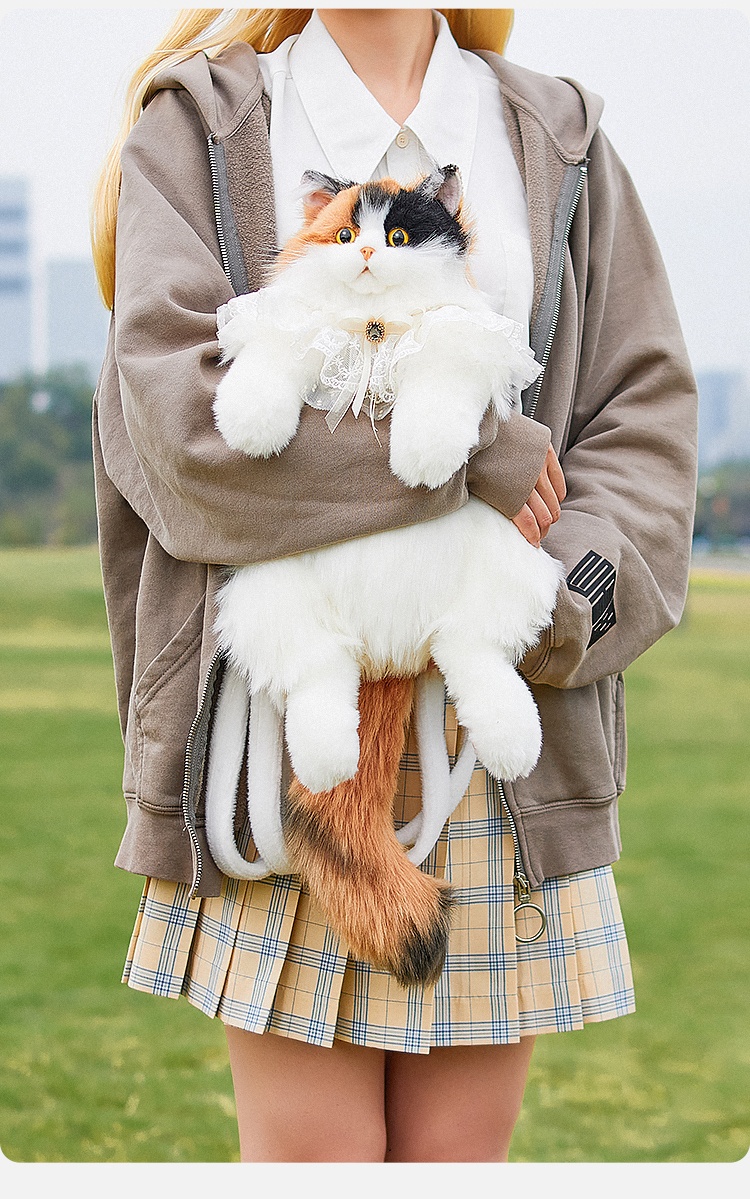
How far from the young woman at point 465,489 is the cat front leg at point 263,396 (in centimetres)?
6

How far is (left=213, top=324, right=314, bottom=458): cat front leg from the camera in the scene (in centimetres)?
91

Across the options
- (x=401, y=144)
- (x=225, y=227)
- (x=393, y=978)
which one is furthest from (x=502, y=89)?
(x=393, y=978)

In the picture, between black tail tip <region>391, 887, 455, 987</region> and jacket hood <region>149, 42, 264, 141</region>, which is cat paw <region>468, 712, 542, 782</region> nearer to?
black tail tip <region>391, 887, 455, 987</region>

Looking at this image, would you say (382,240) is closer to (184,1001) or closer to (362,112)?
(362,112)

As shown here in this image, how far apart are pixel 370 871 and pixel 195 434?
16.3 inches

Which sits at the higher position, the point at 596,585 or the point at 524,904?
the point at 596,585

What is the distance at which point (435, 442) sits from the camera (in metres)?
0.89

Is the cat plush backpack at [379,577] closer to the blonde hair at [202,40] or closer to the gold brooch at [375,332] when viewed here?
the gold brooch at [375,332]

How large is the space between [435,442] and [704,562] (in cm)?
507

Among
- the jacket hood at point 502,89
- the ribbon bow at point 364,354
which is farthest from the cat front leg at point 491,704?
the jacket hood at point 502,89

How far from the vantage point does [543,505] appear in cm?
101

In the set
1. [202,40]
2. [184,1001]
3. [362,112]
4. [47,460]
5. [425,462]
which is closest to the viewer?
[425,462]

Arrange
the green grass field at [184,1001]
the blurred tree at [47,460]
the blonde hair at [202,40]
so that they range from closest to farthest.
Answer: the blonde hair at [202,40] < the green grass field at [184,1001] < the blurred tree at [47,460]

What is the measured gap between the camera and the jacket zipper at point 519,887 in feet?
3.62
